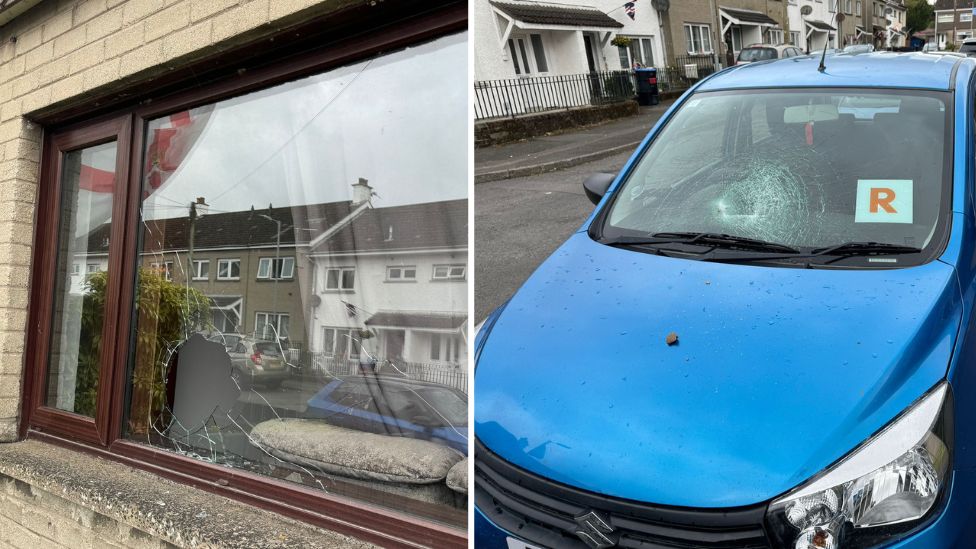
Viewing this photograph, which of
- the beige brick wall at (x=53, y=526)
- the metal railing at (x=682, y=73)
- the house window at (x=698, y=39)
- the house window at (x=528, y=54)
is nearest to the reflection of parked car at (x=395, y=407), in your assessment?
the beige brick wall at (x=53, y=526)

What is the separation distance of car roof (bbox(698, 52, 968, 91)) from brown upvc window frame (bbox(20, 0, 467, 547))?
164 cm

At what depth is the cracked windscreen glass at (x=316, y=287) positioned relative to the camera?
2635mm

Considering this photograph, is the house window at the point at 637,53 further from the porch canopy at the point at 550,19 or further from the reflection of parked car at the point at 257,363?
the reflection of parked car at the point at 257,363

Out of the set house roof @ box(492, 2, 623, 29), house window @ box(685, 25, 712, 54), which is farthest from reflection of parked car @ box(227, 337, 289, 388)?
house window @ box(685, 25, 712, 54)

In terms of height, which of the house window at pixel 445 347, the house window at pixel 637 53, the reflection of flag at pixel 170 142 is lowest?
the house window at pixel 445 347

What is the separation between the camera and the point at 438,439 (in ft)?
8.64

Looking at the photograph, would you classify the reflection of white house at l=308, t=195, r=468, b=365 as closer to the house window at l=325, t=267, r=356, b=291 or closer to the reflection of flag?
the house window at l=325, t=267, r=356, b=291

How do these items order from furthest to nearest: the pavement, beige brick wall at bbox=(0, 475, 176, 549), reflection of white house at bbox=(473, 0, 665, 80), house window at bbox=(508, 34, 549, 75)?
house window at bbox=(508, 34, 549, 75), reflection of white house at bbox=(473, 0, 665, 80), the pavement, beige brick wall at bbox=(0, 475, 176, 549)

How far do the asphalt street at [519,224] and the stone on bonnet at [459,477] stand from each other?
1.91 metres

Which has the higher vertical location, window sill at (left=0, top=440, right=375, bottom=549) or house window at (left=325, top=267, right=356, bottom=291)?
house window at (left=325, top=267, right=356, bottom=291)

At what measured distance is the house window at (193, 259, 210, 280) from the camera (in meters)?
3.55

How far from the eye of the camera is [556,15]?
18.5m

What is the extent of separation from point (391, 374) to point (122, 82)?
2123 millimetres

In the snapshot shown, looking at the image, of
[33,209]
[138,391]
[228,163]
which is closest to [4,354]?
[33,209]
